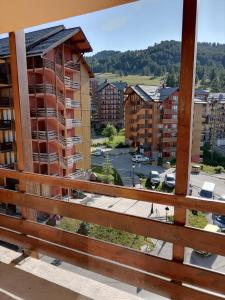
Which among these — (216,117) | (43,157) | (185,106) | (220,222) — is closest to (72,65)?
(43,157)

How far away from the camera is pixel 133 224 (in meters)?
1.07

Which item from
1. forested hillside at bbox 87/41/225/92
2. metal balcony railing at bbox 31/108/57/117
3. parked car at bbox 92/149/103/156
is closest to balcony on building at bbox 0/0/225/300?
forested hillside at bbox 87/41/225/92

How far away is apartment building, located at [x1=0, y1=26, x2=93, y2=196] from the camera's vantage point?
255 inches

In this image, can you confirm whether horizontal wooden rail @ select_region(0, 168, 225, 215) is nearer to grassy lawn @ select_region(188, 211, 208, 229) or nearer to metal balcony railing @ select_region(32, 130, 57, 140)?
grassy lawn @ select_region(188, 211, 208, 229)

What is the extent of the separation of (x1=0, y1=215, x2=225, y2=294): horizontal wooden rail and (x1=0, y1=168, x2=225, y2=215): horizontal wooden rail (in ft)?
0.80

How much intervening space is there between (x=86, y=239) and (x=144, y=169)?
8.67m

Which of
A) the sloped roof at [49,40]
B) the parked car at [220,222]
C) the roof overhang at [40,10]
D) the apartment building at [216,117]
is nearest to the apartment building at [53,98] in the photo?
the sloped roof at [49,40]

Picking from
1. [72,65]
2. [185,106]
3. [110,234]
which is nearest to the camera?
[185,106]

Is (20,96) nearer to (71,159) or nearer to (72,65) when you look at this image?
(72,65)

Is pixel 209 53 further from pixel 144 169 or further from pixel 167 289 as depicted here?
pixel 144 169

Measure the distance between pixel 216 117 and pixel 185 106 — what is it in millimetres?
2660

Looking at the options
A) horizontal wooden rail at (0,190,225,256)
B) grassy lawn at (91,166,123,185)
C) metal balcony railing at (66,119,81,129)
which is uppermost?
metal balcony railing at (66,119,81,129)

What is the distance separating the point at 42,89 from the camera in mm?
6664

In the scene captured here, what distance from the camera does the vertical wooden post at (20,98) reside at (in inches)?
52.9
